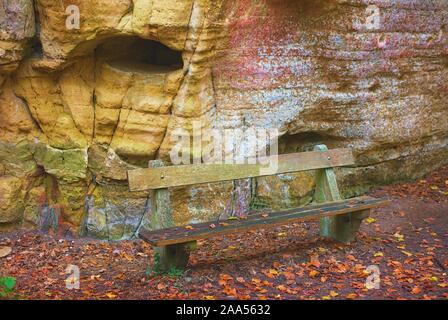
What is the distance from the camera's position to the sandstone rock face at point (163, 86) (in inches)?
240

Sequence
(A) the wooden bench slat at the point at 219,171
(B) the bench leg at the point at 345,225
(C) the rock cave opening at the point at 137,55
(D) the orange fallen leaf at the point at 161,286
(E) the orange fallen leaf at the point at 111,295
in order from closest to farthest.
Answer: (E) the orange fallen leaf at the point at 111,295 → (D) the orange fallen leaf at the point at 161,286 → (A) the wooden bench slat at the point at 219,171 → (B) the bench leg at the point at 345,225 → (C) the rock cave opening at the point at 137,55

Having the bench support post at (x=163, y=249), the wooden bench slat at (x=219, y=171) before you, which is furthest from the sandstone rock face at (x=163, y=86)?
the bench support post at (x=163, y=249)

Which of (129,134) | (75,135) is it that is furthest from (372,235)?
(75,135)

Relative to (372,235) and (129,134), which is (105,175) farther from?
(372,235)

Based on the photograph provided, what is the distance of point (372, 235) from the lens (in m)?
6.48

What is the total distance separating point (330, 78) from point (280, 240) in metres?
2.35

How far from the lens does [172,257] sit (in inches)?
206

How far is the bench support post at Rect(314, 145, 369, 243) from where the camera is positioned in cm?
607

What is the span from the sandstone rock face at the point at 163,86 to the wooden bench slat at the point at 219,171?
1045 mm

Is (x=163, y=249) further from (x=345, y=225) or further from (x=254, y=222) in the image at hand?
(x=345, y=225)

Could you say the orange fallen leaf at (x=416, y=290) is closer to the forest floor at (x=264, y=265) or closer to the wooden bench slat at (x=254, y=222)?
the forest floor at (x=264, y=265)

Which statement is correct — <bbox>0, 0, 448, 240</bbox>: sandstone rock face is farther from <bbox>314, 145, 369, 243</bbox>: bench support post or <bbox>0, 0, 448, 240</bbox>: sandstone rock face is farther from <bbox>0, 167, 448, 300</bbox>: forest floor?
<bbox>314, 145, 369, 243</bbox>: bench support post

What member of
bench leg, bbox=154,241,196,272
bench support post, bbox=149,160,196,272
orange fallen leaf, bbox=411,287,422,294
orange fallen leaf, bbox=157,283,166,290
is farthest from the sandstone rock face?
orange fallen leaf, bbox=411,287,422,294
